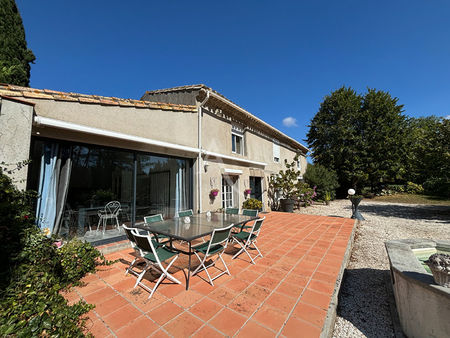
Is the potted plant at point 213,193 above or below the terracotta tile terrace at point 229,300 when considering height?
above

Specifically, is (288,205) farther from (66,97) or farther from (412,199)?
(412,199)

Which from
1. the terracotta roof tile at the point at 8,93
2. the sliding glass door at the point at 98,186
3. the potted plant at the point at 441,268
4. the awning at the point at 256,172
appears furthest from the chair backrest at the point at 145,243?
the awning at the point at 256,172

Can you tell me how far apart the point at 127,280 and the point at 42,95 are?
14.1ft

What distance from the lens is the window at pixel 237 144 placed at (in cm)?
982

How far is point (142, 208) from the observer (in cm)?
579

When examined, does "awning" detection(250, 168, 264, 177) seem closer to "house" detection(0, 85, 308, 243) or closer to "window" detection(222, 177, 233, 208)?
"house" detection(0, 85, 308, 243)

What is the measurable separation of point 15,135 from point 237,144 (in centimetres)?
834

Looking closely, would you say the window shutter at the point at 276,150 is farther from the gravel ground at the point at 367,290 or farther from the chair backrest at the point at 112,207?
the chair backrest at the point at 112,207

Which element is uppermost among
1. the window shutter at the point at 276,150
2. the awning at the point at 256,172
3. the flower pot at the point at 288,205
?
the window shutter at the point at 276,150

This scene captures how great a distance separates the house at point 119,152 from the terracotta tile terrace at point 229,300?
1887 mm

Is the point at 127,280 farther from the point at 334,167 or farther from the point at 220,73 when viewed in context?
the point at 334,167

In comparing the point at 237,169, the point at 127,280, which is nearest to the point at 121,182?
the point at 127,280

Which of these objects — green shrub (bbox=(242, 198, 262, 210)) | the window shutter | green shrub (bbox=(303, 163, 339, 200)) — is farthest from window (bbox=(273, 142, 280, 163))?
green shrub (bbox=(303, 163, 339, 200))

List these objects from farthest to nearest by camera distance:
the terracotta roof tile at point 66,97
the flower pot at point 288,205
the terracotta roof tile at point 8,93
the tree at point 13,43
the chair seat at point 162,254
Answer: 1. the flower pot at point 288,205
2. the tree at point 13,43
3. the terracotta roof tile at point 66,97
4. the terracotta roof tile at point 8,93
5. the chair seat at point 162,254
